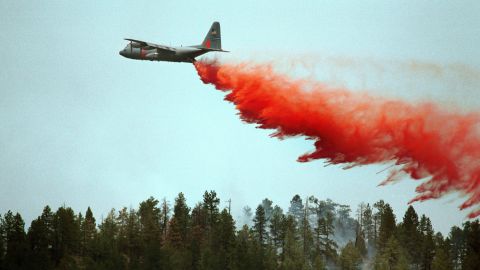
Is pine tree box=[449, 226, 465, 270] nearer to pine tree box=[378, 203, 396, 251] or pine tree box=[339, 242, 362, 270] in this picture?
pine tree box=[378, 203, 396, 251]

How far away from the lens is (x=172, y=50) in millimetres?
94688

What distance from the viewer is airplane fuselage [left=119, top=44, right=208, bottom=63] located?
94.1 meters

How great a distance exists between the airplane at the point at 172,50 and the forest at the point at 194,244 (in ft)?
61.0

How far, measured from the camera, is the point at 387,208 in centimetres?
13238

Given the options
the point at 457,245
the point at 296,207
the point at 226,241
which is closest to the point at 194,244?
the point at 226,241

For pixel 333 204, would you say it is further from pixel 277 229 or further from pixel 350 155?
pixel 350 155

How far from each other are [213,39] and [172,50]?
14.6ft

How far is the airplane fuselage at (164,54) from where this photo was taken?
309 ft

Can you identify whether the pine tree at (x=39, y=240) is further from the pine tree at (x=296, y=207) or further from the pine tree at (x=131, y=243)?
the pine tree at (x=296, y=207)

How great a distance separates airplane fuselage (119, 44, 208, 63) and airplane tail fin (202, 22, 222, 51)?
2175mm

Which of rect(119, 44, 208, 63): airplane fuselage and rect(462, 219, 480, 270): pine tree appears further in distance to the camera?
rect(462, 219, 480, 270): pine tree

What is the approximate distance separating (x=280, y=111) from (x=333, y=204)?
328 feet

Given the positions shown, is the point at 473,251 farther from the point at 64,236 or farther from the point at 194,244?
the point at 64,236

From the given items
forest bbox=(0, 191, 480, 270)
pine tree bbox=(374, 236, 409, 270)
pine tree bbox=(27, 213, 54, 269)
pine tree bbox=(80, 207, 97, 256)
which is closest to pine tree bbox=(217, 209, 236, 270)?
forest bbox=(0, 191, 480, 270)
